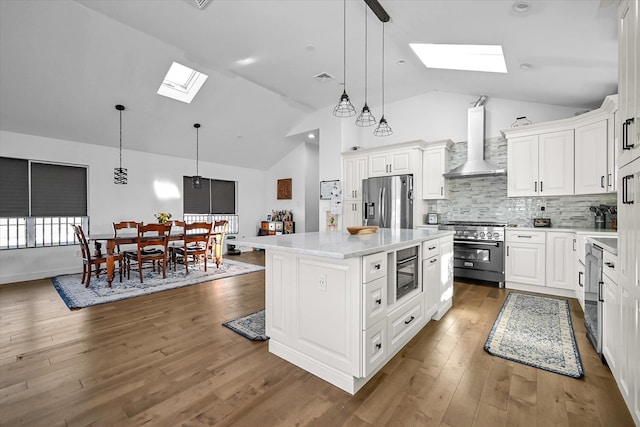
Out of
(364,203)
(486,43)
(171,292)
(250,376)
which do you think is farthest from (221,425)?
(364,203)

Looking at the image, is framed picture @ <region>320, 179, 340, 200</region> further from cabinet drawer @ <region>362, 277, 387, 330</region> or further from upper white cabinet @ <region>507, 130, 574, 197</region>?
cabinet drawer @ <region>362, 277, 387, 330</region>

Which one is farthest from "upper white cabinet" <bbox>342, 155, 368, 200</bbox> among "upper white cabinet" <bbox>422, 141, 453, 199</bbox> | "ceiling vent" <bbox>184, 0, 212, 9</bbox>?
"ceiling vent" <bbox>184, 0, 212, 9</bbox>

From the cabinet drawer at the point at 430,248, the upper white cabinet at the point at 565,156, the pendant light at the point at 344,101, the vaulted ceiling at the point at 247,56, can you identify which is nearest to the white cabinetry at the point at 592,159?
the upper white cabinet at the point at 565,156

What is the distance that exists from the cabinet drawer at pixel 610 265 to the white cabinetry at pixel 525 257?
6.73ft

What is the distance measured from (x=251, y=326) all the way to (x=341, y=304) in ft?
4.43

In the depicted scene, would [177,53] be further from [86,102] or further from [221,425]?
[221,425]

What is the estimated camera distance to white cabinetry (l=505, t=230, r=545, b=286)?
12.6 ft

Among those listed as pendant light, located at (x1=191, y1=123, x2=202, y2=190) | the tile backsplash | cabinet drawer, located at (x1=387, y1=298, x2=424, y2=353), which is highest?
pendant light, located at (x1=191, y1=123, x2=202, y2=190)

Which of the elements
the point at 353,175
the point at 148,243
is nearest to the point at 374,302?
the point at 148,243

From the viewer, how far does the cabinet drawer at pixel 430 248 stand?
2.63 meters

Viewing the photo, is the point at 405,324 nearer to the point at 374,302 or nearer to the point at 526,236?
the point at 374,302

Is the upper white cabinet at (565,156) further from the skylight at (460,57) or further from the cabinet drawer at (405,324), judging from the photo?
the cabinet drawer at (405,324)

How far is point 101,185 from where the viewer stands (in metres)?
5.54

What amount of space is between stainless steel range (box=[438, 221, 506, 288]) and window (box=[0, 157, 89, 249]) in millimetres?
6587
